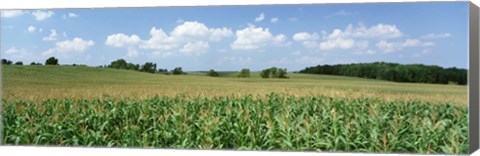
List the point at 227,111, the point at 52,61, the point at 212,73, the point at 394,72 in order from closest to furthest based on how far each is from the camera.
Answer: the point at 394,72 → the point at 212,73 → the point at 227,111 → the point at 52,61

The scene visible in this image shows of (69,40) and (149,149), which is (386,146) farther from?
(69,40)

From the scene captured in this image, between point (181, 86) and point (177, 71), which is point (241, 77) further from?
point (181, 86)

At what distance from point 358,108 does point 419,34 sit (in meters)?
1.02

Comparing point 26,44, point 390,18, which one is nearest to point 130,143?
point 26,44

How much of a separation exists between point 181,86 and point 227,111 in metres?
0.63

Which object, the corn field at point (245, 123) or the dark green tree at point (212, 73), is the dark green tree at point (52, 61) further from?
the dark green tree at point (212, 73)

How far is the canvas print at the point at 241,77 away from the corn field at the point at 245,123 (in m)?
0.01

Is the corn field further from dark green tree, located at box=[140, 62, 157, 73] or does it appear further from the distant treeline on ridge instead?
dark green tree, located at box=[140, 62, 157, 73]

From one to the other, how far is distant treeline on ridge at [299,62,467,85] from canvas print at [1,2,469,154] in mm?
13

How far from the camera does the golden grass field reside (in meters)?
8.65

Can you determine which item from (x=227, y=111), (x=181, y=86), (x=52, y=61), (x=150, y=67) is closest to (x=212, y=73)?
(x=227, y=111)

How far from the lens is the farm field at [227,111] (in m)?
8.36

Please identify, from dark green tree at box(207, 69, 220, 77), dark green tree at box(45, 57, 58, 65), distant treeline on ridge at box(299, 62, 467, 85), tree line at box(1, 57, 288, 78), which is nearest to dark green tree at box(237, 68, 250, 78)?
tree line at box(1, 57, 288, 78)

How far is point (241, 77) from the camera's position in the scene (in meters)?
8.83
